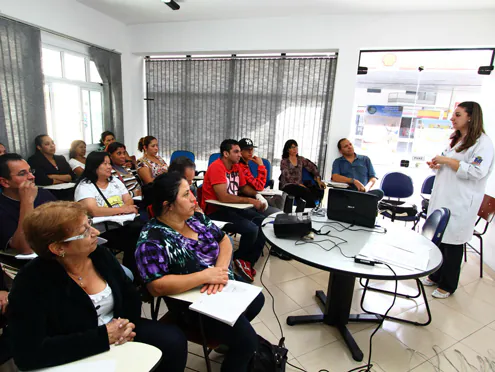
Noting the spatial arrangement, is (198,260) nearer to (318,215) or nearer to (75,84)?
(318,215)

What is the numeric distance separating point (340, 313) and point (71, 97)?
187 inches

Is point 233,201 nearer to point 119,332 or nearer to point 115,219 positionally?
point 115,219

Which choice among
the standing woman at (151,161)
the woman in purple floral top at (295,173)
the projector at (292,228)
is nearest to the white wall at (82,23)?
the standing woman at (151,161)

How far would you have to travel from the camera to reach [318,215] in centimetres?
238

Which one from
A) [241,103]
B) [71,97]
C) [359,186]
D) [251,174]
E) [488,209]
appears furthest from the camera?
[241,103]

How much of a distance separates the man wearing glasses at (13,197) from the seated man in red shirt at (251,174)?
1960mm

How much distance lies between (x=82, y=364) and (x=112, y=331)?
0.51ft

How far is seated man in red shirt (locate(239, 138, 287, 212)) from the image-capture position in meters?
3.25

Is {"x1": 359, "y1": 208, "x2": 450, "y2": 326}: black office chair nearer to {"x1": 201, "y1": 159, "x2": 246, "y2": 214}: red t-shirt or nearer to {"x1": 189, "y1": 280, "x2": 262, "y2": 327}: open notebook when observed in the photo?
{"x1": 189, "y1": 280, "x2": 262, "y2": 327}: open notebook

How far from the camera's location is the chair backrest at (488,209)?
294 cm

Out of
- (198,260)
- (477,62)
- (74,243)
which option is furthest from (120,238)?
(477,62)

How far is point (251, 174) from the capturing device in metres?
3.40

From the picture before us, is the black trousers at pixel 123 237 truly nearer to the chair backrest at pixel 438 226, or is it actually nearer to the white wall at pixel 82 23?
the chair backrest at pixel 438 226

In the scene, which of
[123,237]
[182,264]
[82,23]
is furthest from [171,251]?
[82,23]
